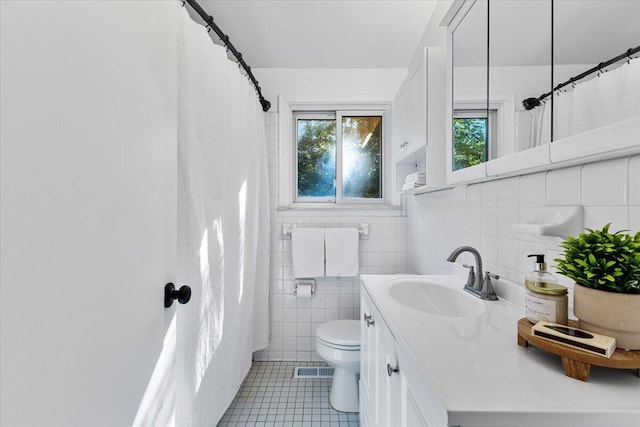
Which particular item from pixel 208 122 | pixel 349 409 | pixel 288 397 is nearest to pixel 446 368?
pixel 208 122

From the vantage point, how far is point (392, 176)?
2.11m

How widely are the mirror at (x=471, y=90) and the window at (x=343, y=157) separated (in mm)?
983

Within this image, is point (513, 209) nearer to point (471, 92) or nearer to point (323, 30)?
point (471, 92)

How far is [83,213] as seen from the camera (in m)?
0.46

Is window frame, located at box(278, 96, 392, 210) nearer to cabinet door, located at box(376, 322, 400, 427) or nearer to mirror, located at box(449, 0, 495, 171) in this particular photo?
mirror, located at box(449, 0, 495, 171)

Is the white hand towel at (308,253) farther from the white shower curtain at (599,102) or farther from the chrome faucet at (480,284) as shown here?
the white shower curtain at (599,102)

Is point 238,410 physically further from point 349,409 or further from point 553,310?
point 553,310

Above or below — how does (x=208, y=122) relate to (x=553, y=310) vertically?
above

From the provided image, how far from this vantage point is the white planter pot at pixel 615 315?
48 cm

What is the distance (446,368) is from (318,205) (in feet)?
5.46

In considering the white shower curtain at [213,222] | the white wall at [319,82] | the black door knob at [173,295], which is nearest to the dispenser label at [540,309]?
the black door knob at [173,295]

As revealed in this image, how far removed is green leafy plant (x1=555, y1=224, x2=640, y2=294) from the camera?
0.48 m

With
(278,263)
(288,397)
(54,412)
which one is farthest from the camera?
(278,263)

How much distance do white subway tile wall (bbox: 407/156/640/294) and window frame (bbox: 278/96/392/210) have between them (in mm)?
463
